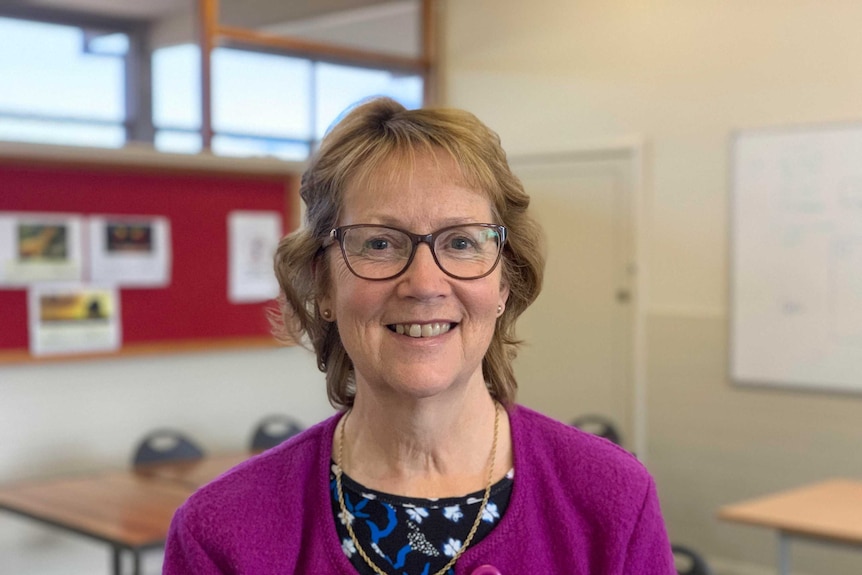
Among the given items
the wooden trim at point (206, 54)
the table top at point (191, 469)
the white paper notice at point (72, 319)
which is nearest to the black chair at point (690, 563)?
the table top at point (191, 469)

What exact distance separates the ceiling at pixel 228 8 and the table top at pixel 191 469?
197 centimetres

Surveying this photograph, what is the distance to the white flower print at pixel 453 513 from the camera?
143 cm

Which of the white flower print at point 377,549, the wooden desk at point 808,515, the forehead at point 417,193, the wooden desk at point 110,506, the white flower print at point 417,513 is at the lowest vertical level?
the wooden desk at point 808,515

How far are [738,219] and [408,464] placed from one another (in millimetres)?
3811

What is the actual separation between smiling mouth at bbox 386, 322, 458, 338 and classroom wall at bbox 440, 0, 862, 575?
3.72 meters

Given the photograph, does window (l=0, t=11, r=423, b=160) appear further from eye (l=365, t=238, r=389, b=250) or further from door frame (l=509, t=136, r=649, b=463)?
eye (l=365, t=238, r=389, b=250)

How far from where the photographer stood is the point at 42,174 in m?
4.45

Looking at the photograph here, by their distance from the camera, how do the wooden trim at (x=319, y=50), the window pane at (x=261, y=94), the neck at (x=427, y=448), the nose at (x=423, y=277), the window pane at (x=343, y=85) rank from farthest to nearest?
1. the window pane at (x=343, y=85)
2. the wooden trim at (x=319, y=50)
3. the window pane at (x=261, y=94)
4. the neck at (x=427, y=448)
5. the nose at (x=423, y=277)

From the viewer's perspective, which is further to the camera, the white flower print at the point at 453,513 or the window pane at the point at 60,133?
the window pane at the point at 60,133

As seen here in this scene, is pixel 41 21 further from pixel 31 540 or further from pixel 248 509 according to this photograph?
pixel 248 509

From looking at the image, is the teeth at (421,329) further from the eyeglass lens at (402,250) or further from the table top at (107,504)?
the table top at (107,504)

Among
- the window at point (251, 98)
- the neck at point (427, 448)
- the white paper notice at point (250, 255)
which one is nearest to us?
the neck at point (427, 448)

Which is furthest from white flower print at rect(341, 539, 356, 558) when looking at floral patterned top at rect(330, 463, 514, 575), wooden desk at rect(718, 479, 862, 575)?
wooden desk at rect(718, 479, 862, 575)

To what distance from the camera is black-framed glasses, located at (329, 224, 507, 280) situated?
1346 mm
